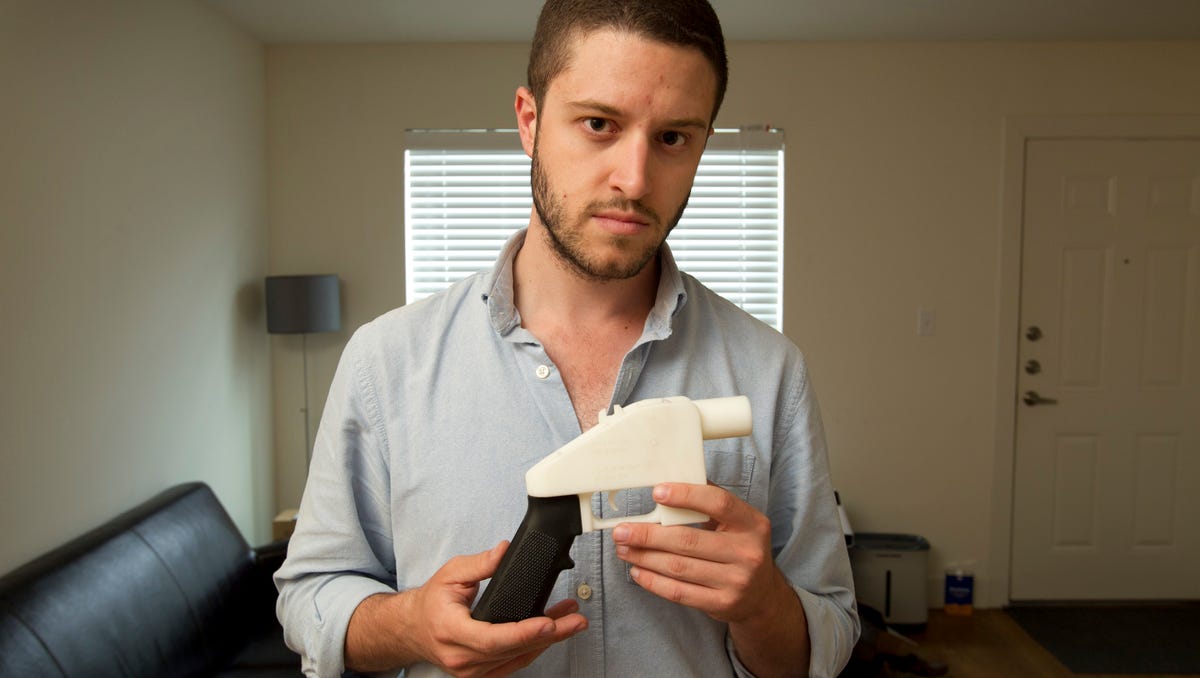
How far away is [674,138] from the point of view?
879mm

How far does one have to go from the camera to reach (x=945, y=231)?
13.1ft

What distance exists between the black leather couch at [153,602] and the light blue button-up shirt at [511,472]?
1465 millimetres

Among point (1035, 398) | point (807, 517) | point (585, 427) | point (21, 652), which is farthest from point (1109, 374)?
point (21, 652)

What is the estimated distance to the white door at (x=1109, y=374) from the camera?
3.95 meters

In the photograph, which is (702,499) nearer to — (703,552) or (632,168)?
(703,552)

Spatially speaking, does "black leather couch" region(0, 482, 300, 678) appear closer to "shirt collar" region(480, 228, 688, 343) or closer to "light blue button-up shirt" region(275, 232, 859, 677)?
"light blue button-up shirt" region(275, 232, 859, 677)

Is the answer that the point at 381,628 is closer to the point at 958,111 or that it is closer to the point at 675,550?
the point at 675,550

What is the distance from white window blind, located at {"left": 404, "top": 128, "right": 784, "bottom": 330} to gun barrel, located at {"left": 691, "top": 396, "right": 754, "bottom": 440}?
10.5 ft

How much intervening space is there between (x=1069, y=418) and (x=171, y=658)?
3.98 meters

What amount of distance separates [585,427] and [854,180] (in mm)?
3370

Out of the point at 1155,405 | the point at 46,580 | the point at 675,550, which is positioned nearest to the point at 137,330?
the point at 46,580

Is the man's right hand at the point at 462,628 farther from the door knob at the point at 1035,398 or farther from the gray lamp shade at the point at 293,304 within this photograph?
the door knob at the point at 1035,398

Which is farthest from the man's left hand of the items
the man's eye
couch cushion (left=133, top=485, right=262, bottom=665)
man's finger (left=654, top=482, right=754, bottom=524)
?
couch cushion (left=133, top=485, right=262, bottom=665)

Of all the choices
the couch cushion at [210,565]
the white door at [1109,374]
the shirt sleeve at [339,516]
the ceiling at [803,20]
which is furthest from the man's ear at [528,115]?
the white door at [1109,374]
